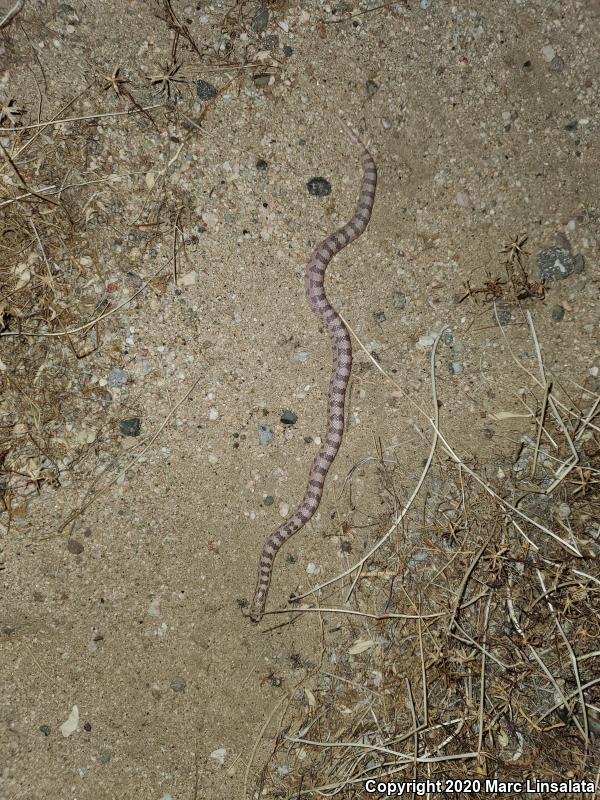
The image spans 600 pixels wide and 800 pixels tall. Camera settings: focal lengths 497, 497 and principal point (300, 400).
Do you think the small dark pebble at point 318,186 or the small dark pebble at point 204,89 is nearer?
the small dark pebble at point 204,89

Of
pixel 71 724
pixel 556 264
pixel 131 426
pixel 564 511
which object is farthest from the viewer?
pixel 556 264

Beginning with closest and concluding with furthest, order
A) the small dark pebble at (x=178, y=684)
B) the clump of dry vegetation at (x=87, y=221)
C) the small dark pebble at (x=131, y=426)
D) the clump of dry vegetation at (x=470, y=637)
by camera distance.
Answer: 1. the clump of dry vegetation at (x=470, y=637)
2. the small dark pebble at (x=178, y=684)
3. the clump of dry vegetation at (x=87, y=221)
4. the small dark pebble at (x=131, y=426)

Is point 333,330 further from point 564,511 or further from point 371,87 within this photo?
point 564,511

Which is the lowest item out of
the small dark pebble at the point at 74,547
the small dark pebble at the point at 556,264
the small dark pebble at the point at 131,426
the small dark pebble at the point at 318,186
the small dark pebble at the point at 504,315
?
the small dark pebble at the point at 74,547

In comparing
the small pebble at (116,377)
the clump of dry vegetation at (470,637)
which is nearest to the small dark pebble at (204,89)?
the small pebble at (116,377)

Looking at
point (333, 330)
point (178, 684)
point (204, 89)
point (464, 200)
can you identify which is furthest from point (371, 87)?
point (178, 684)

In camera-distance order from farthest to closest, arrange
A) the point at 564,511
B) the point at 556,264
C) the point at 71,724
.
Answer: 1. the point at 556,264
2. the point at 564,511
3. the point at 71,724

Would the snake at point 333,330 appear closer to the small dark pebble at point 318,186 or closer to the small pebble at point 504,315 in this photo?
the small dark pebble at point 318,186
